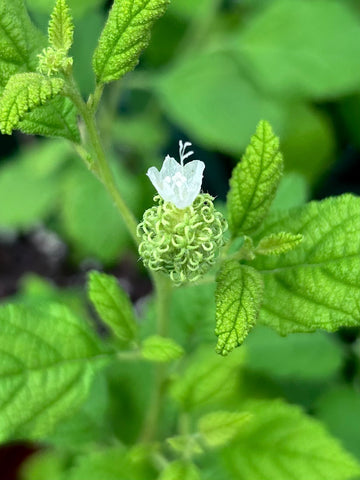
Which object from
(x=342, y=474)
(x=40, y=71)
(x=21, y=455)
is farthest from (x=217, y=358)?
(x=21, y=455)

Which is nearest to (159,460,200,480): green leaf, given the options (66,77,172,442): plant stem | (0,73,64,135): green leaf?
(66,77,172,442): plant stem

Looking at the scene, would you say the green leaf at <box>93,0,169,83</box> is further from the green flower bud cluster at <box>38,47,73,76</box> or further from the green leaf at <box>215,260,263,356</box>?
the green leaf at <box>215,260,263,356</box>

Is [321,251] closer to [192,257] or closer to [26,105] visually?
[192,257]

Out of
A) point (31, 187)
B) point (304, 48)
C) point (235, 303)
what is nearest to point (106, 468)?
point (235, 303)

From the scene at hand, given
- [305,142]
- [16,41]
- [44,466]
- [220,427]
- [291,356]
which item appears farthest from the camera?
[305,142]

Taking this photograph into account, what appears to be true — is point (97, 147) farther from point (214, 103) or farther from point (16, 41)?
point (214, 103)

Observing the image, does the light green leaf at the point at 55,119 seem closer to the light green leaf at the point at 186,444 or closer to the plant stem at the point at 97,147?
the plant stem at the point at 97,147

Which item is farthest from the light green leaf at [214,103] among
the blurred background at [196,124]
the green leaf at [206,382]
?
the green leaf at [206,382]
